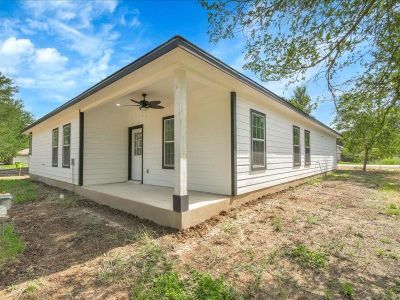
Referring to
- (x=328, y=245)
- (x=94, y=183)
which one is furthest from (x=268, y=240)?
(x=94, y=183)

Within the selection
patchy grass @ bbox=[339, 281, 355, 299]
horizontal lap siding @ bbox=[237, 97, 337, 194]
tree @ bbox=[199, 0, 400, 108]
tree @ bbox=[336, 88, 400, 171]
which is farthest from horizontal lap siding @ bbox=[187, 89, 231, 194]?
patchy grass @ bbox=[339, 281, 355, 299]

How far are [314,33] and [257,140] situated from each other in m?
3.12

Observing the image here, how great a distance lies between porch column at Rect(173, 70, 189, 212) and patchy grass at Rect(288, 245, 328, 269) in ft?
6.04

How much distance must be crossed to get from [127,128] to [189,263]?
261 inches

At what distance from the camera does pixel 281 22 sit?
405 cm

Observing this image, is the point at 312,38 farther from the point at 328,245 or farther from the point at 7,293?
the point at 7,293

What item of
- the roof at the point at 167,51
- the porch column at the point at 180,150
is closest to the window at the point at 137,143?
the roof at the point at 167,51

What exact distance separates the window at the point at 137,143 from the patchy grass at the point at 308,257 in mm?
6340

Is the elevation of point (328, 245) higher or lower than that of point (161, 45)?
lower

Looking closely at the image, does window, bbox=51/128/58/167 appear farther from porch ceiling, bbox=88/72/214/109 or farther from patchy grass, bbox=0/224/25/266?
patchy grass, bbox=0/224/25/266

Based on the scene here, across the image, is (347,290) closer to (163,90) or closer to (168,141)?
(163,90)

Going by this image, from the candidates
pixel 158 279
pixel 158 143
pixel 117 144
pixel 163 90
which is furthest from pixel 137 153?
pixel 158 279

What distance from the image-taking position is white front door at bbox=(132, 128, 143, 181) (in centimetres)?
848

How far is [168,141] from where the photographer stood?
292 inches
